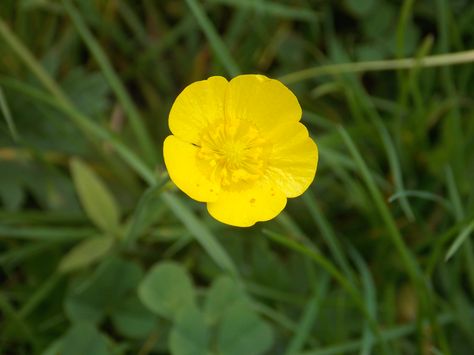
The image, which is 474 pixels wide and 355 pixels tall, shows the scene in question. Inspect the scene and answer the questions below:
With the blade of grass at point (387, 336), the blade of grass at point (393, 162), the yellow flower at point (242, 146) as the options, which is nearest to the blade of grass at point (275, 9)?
the blade of grass at point (393, 162)

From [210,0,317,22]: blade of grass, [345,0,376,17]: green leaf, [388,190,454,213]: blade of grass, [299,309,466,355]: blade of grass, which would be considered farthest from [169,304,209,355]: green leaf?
[345,0,376,17]: green leaf

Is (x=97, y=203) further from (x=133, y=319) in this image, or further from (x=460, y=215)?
(x=460, y=215)

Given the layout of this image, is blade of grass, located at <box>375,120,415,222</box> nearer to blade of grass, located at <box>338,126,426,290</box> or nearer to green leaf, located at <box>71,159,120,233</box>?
blade of grass, located at <box>338,126,426,290</box>

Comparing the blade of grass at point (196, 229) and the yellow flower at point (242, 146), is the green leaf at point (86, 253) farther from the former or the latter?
the yellow flower at point (242, 146)

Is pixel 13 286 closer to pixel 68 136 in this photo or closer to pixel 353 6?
pixel 68 136

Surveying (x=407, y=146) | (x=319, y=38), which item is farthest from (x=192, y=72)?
(x=407, y=146)

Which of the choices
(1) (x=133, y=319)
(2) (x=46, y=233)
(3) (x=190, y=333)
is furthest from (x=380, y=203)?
(2) (x=46, y=233)
